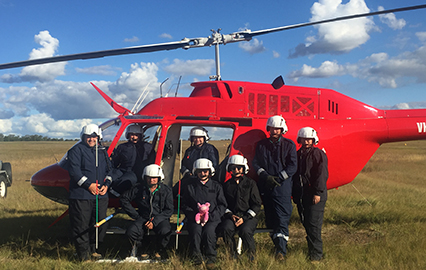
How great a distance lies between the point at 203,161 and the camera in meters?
5.36

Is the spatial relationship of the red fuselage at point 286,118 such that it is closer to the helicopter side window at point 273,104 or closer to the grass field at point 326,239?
the helicopter side window at point 273,104

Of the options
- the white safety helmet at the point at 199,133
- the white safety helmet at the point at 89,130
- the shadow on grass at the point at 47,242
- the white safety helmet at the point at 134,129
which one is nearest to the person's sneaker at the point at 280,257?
the shadow on grass at the point at 47,242

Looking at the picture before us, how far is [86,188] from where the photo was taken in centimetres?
527

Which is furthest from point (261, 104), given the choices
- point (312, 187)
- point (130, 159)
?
point (130, 159)

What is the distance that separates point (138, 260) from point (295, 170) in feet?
9.53

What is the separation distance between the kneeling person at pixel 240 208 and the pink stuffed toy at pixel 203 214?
0.28m

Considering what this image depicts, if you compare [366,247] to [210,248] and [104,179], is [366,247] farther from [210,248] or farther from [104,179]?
[104,179]

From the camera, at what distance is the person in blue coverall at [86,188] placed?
17.4ft

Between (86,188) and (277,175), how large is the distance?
3076 mm

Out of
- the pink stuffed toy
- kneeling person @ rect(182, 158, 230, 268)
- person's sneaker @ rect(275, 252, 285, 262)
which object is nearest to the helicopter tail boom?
person's sneaker @ rect(275, 252, 285, 262)

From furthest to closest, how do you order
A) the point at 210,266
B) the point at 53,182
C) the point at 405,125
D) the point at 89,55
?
the point at 405,125 < the point at 53,182 < the point at 89,55 < the point at 210,266

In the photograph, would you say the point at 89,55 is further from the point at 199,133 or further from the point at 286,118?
the point at 286,118

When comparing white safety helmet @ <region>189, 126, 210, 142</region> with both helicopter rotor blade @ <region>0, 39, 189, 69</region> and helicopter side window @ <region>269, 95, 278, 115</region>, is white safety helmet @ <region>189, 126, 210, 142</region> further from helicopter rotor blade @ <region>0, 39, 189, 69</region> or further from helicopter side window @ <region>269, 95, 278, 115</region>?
helicopter rotor blade @ <region>0, 39, 189, 69</region>

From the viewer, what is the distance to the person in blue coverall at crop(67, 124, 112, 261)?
208 inches
